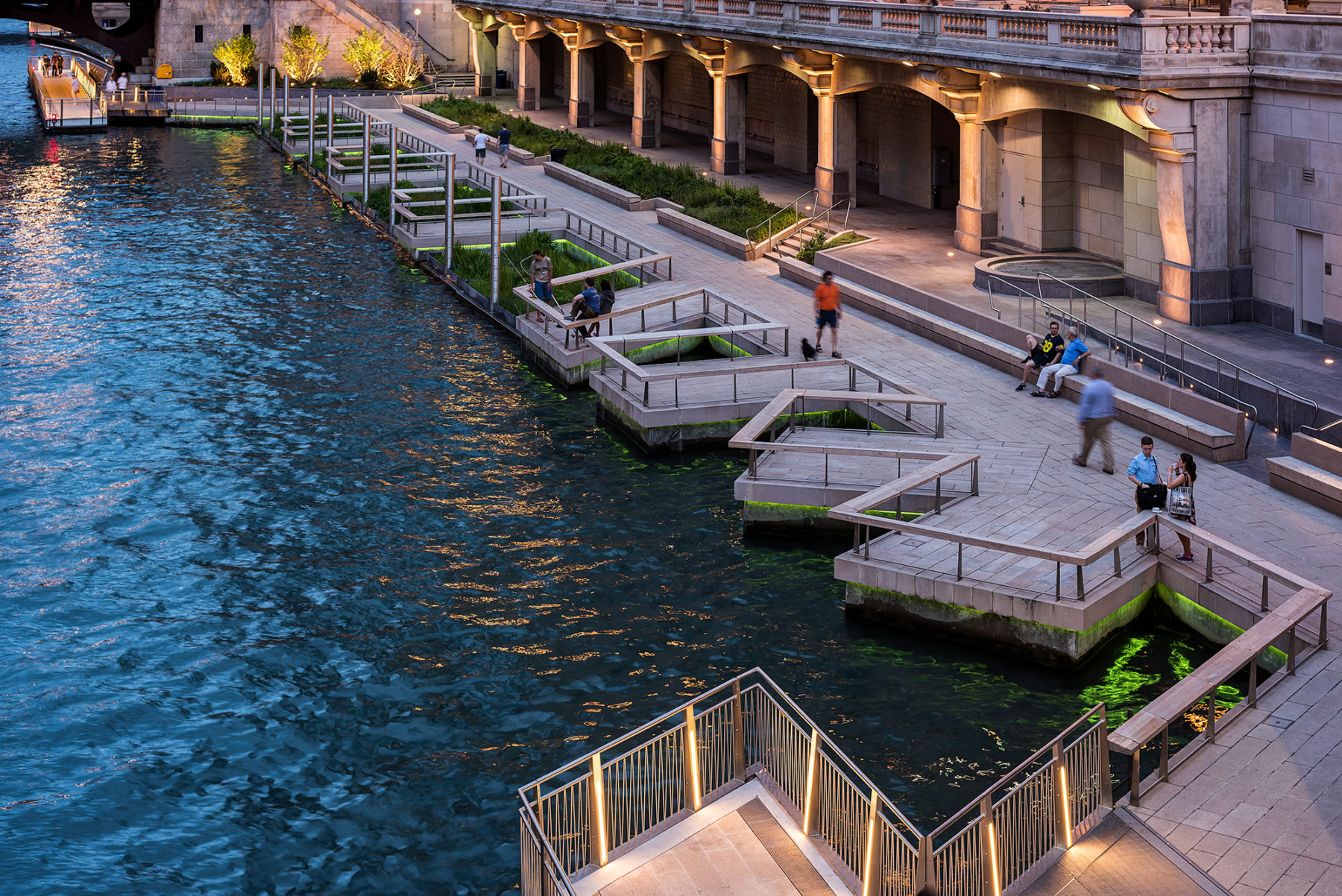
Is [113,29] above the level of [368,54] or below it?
above

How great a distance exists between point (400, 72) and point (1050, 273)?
58.0 m

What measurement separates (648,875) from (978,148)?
27.3 meters

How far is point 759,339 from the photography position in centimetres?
2980

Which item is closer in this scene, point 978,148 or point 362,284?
point 978,148

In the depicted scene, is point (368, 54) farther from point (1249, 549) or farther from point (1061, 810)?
point (1061, 810)

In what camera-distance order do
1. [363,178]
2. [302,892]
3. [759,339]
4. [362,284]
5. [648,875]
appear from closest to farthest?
[648,875] → [302,892] → [759,339] → [362,284] → [363,178]

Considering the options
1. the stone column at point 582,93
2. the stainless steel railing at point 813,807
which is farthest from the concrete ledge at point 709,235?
the stainless steel railing at point 813,807

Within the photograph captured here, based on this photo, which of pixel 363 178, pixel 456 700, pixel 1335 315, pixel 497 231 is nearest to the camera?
pixel 456 700

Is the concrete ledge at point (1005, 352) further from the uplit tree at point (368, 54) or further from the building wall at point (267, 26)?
the building wall at point (267, 26)

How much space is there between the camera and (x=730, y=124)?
49.5 meters

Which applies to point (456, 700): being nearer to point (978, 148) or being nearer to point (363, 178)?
point (978, 148)

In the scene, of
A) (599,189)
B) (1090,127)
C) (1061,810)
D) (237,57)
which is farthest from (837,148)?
(237,57)

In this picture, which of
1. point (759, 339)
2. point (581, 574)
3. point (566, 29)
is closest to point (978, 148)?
point (759, 339)

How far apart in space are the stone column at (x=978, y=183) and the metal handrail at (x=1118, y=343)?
5260mm
